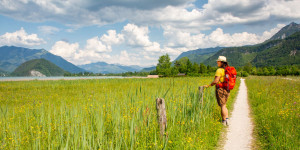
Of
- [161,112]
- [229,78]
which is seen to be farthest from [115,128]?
[229,78]

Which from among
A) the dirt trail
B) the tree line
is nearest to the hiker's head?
the dirt trail

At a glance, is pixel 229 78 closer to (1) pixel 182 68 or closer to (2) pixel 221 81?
(2) pixel 221 81

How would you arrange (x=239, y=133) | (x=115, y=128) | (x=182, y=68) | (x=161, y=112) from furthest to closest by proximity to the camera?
1. (x=182, y=68)
2. (x=239, y=133)
3. (x=161, y=112)
4. (x=115, y=128)

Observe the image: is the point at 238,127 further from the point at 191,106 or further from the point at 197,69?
the point at 197,69

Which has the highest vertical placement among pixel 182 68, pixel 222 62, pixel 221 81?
pixel 182 68

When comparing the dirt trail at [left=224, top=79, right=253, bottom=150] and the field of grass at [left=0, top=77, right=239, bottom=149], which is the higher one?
the field of grass at [left=0, top=77, right=239, bottom=149]

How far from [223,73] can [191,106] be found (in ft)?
5.69

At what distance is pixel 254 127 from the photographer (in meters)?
6.35

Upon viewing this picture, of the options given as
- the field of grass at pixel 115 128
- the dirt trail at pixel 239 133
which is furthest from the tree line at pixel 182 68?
the field of grass at pixel 115 128

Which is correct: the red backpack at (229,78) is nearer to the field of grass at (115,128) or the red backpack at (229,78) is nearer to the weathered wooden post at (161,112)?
the field of grass at (115,128)

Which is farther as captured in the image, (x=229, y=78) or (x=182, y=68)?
(x=182, y=68)

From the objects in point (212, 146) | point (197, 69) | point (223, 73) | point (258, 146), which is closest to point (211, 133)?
point (212, 146)

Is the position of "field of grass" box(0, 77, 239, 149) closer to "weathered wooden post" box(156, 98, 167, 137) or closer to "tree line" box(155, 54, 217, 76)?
"weathered wooden post" box(156, 98, 167, 137)

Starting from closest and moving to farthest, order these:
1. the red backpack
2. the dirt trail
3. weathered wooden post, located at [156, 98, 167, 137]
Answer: weathered wooden post, located at [156, 98, 167, 137] → the dirt trail → the red backpack
